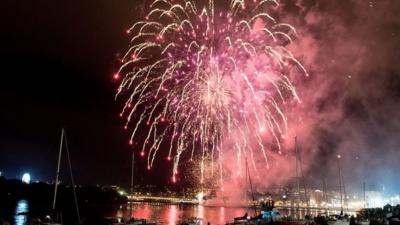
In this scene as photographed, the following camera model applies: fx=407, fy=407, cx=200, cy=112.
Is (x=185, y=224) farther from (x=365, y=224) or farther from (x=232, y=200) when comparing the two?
(x=232, y=200)

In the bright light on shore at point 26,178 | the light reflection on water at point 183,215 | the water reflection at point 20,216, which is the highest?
the bright light on shore at point 26,178

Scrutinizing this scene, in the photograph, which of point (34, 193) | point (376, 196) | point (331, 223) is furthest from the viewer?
point (34, 193)

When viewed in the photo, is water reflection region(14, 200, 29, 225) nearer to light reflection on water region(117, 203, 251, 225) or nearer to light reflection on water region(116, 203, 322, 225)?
light reflection on water region(116, 203, 322, 225)

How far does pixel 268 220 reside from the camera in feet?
161

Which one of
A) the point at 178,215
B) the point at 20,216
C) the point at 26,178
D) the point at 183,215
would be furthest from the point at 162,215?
the point at 26,178

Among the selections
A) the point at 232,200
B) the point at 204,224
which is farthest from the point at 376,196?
the point at 204,224

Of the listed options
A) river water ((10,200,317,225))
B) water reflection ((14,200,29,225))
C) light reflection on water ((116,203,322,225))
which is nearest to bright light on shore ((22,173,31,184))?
river water ((10,200,317,225))

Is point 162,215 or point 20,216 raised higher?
point 20,216

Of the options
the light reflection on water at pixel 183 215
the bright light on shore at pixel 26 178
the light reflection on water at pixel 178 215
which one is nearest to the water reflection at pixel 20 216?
the light reflection on water at pixel 183 215

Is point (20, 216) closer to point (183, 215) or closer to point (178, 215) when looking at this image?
point (178, 215)

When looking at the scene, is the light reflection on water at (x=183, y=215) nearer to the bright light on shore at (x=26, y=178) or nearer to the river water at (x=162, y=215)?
the river water at (x=162, y=215)

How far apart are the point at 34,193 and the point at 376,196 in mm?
147175

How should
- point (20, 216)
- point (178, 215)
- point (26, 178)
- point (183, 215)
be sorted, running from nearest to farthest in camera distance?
point (20, 216) < point (178, 215) < point (183, 215) < point (26, 178)

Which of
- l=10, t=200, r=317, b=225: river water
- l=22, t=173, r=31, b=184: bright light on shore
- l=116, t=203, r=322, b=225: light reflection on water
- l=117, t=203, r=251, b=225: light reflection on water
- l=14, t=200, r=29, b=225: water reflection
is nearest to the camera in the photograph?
l=14, t=200, r=29, b=225: water reflection
